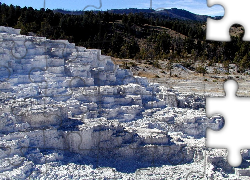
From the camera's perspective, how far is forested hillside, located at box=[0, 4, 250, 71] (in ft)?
76.4

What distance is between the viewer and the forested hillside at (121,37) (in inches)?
917

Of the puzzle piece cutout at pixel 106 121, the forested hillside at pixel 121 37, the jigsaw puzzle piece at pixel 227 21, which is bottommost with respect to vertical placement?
the puzzle piece cutout at pixel 106 121

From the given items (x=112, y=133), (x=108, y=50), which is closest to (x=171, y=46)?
(x=108, y=50)

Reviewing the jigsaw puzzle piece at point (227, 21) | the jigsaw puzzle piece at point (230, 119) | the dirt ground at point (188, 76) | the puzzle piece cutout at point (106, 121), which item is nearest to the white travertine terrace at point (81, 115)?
the puzzle piece cutout at point (106, 121)

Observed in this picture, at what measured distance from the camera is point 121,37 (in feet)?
93.7

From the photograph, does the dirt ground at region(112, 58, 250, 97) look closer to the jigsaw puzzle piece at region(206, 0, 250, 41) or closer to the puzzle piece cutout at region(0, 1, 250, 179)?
the puzzle piece cutout at region(0, 1, 250, 179)

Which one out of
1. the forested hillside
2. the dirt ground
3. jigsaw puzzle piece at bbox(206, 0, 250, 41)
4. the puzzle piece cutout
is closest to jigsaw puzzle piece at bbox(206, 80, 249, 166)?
jigsaw puzzle piece at bbox(206, 0, 250, 41)

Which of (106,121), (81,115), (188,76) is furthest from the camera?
(188,76)

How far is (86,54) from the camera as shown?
985cm

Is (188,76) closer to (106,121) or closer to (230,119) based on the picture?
(106,121)

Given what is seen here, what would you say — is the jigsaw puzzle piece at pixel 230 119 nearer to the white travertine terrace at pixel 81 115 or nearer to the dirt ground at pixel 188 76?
the white travertine terrace at pixel 81 115

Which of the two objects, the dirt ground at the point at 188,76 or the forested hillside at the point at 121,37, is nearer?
the dirt ground at the point at 188,76

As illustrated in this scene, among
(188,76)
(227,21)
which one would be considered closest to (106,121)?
(227,21)

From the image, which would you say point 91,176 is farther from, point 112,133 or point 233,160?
point 233,160
